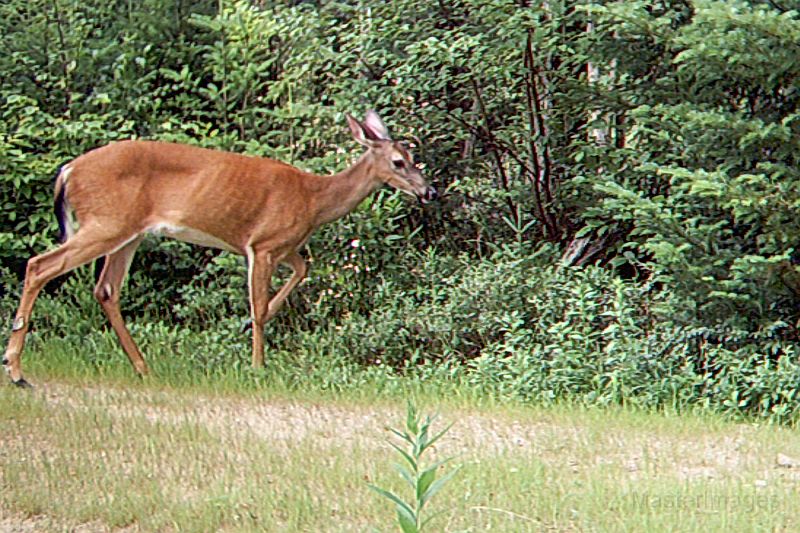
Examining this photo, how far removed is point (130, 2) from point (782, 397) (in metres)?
6.65

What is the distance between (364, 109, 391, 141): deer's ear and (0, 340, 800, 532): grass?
212 centimetres

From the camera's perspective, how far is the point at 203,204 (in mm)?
10375

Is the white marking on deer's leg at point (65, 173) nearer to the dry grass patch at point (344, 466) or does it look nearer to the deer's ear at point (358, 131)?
the dry grass patch at point (344, 466)

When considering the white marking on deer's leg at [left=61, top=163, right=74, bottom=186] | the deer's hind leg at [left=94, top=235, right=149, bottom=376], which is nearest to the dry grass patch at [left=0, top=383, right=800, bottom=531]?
the deer's hind leg at [left=94, top=235, right=149, bottom=376]

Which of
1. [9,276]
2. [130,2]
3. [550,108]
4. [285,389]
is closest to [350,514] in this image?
[285,389]

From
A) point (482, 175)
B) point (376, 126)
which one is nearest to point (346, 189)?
point (376, 126)

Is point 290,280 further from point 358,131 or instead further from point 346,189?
point 358,131

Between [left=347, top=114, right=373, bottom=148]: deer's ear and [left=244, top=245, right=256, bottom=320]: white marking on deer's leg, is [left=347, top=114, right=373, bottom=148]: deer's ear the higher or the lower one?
the higher one

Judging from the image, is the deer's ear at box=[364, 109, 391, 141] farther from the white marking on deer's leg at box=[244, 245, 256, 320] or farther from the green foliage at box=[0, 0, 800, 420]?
the white marking on deer's leg at box=[244, 245, 256, 320]

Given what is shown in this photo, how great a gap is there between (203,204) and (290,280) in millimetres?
900

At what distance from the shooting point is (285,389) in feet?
31.3

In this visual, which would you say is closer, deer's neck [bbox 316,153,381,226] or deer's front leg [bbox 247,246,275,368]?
deer's front leg [bbox 247,246,275,368]

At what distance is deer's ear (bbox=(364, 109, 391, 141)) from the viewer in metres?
10.8

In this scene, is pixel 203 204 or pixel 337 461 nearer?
pixel 337 461
